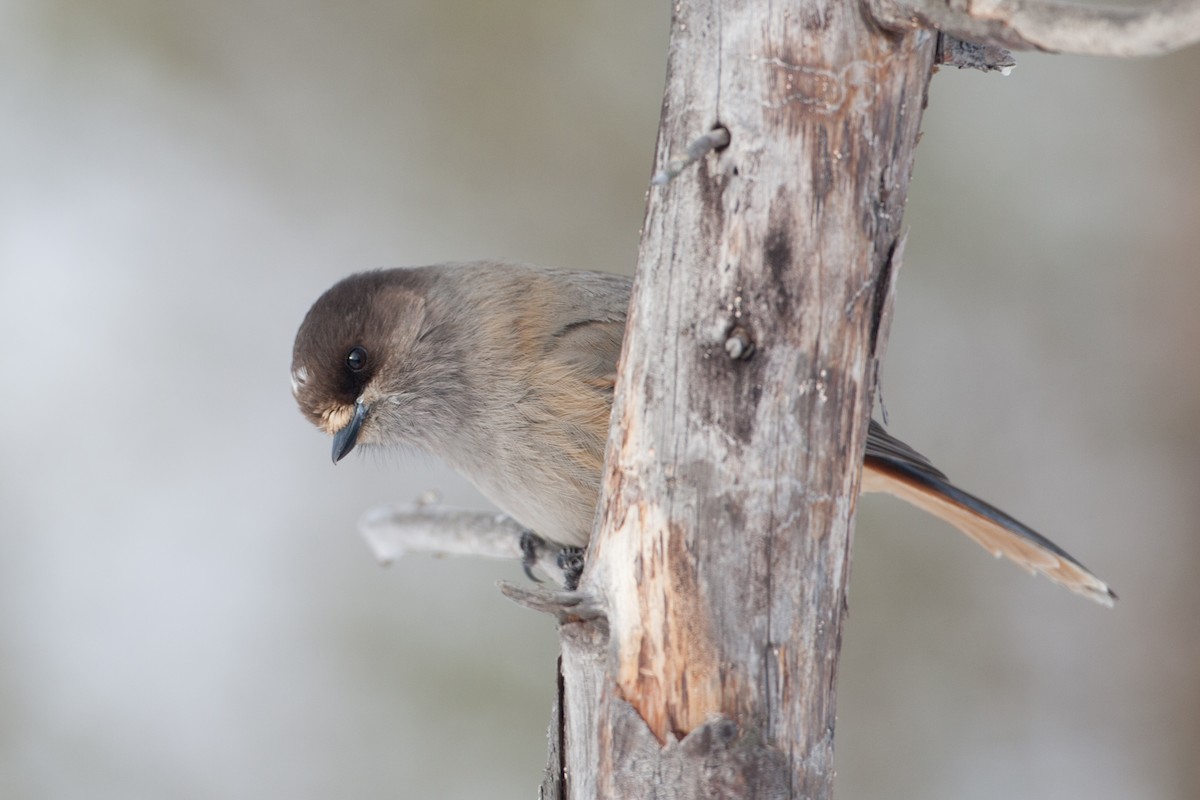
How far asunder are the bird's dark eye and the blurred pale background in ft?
7.26

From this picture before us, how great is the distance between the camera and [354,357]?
11.2 feet

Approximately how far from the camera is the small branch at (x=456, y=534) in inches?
144

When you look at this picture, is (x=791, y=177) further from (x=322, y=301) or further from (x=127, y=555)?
(x=127, y=555)

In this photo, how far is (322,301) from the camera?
3.46 metres

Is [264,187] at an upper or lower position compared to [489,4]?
lower

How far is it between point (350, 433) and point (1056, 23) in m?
2.40

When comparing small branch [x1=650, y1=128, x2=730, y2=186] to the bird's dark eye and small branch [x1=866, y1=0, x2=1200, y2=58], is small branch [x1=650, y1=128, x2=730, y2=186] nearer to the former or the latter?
small branch [x1=866, y1=0, x2=1200, y2=58]

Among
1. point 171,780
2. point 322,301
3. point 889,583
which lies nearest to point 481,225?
point 322,301

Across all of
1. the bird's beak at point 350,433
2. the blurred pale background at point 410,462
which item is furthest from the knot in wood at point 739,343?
the blurred pale background at point 410,462

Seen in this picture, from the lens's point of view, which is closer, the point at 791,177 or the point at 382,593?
the point at 791,177

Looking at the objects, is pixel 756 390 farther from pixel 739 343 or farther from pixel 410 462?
pixel 410 462

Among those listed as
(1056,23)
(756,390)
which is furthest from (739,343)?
(1056,23)

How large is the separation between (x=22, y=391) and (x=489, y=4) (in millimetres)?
3003

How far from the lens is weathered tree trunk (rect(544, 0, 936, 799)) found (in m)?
1.96
